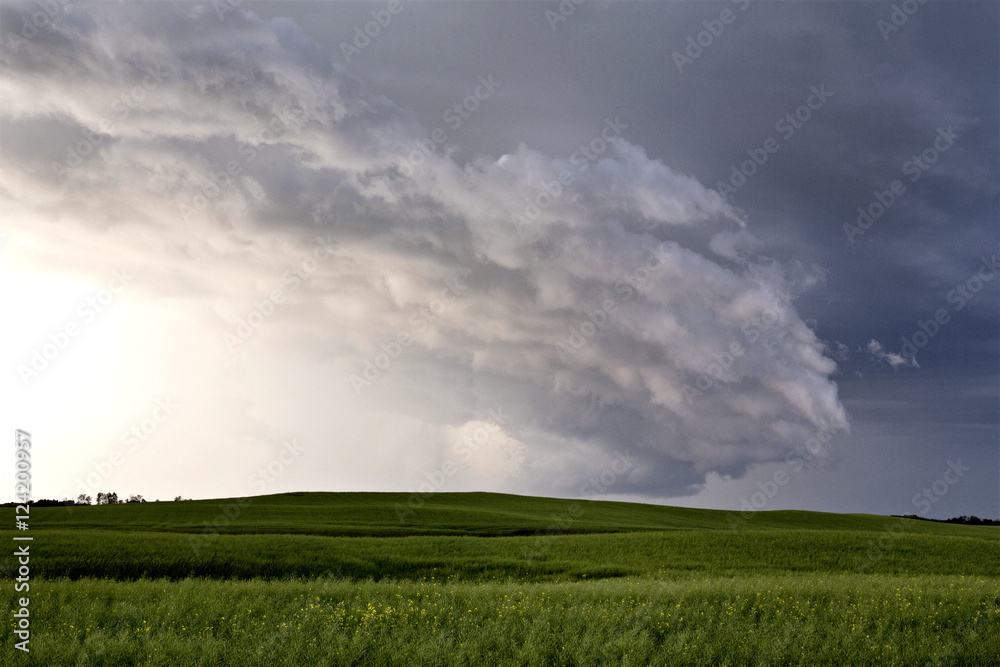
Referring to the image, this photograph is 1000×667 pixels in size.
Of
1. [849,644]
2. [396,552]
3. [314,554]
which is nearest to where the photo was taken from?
[849,644]

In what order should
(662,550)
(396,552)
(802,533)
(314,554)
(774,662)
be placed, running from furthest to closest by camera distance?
(802,533) < (662,550) < (396,552) < (314,554) < (774,662)

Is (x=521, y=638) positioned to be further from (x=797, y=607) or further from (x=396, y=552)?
(x=396, y=552)

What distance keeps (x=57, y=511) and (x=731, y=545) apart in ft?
208

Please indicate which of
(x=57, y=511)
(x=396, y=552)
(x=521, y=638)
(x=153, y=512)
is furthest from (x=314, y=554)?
(x=57, y=511)

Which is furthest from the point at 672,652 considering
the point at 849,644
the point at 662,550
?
the point at 662,550

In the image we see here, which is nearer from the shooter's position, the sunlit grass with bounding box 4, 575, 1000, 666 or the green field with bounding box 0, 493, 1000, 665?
the sunlit grass with bounding box 4, 575, 1000, 666

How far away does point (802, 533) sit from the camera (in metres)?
41.0

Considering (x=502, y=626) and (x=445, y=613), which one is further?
(x=445, y=613)

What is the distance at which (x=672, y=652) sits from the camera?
12.9 metres

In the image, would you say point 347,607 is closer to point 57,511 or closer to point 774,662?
point 774,662

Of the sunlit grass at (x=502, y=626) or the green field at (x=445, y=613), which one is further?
the green field at (x=445, y=613)

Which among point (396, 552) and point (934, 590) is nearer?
point (934, 590)

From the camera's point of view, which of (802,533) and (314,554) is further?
(802,533)

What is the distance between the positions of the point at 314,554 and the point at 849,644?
73.4 feet
